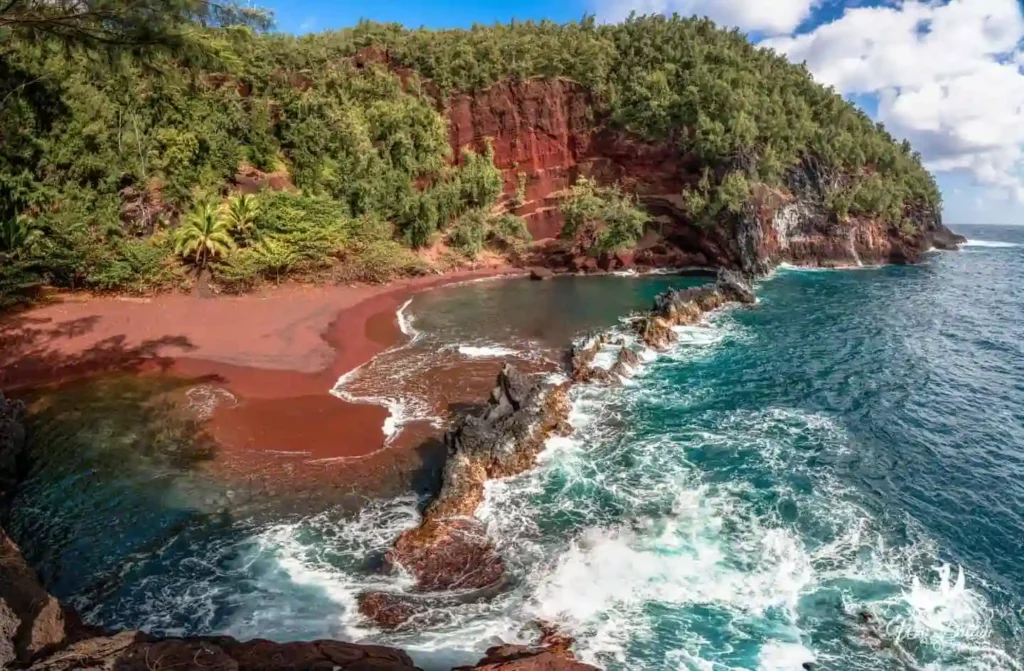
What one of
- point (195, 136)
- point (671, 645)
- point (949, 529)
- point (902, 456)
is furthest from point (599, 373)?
point (195, 136)

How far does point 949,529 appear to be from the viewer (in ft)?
45.4

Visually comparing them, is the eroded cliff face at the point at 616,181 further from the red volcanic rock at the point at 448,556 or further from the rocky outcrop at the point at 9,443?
the rocky outcrop at the point at 9,443

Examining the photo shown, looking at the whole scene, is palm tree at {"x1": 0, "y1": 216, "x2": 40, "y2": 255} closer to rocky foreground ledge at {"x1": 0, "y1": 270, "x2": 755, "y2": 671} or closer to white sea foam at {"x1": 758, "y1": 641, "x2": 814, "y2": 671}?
rocky foreground ledge at {"x1": 0, "y1": 270, "x2": 755, "y2": 671}

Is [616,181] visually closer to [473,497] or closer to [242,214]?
[242,214]

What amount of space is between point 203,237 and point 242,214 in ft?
9.04

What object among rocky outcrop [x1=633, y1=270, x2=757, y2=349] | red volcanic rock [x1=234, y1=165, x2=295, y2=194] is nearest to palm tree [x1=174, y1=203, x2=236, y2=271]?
red volcanic rock [x1=234, y1=165, x2=295, y2=194]

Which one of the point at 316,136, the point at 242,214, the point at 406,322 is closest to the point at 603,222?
the point at 406,322

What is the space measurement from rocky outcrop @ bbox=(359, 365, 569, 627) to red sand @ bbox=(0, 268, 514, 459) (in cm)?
345

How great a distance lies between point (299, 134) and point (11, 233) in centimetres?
1894

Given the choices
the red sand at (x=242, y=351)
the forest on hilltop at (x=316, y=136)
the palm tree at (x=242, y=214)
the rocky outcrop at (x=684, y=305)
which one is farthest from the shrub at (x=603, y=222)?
the palm tree at (x=242, y=214)

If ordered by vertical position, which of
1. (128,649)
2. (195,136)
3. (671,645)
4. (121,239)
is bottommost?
(671,645)

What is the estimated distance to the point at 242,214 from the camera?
32906 mm

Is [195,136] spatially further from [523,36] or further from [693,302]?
[523,36]

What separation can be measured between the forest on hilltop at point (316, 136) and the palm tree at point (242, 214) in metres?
0.12
